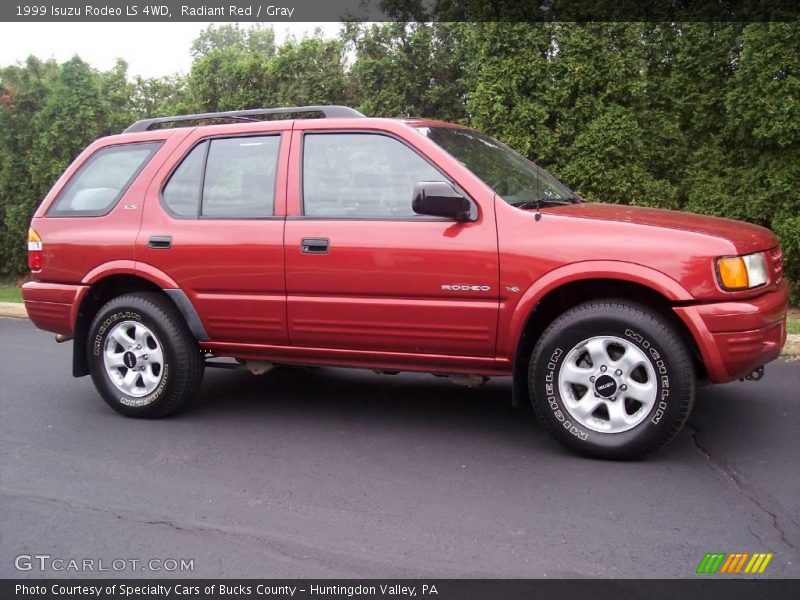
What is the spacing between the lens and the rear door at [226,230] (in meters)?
4.85

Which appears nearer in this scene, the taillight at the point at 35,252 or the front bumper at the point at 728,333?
the front bumper at the point at 728,333

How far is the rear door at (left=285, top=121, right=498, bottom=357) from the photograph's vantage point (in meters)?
4.36

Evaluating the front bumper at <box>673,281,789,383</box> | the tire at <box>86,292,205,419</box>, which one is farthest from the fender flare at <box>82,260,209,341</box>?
the front bumper at <box>673,281,789,383</box>

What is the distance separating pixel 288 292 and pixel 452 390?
1.74 meters

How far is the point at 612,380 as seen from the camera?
4.16 meters

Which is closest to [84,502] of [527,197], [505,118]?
[527,197]

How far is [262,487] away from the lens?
4.07m

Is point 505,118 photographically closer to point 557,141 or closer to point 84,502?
point 557,141

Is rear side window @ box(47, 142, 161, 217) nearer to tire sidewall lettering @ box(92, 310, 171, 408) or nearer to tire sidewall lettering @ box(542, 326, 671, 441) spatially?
tire sidewall lettering @ box(92, 310, 171, 408)

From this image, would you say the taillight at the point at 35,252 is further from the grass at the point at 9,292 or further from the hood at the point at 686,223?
the grass at the point at 9,292

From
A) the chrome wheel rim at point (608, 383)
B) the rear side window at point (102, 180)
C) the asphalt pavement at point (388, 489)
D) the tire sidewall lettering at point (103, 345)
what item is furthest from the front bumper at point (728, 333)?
the rear side window at point (102, 180)

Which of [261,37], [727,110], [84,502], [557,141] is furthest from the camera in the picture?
[261,37]

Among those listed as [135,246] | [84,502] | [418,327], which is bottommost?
[84,502]

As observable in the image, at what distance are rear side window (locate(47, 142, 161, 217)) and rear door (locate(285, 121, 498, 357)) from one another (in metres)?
1.31
